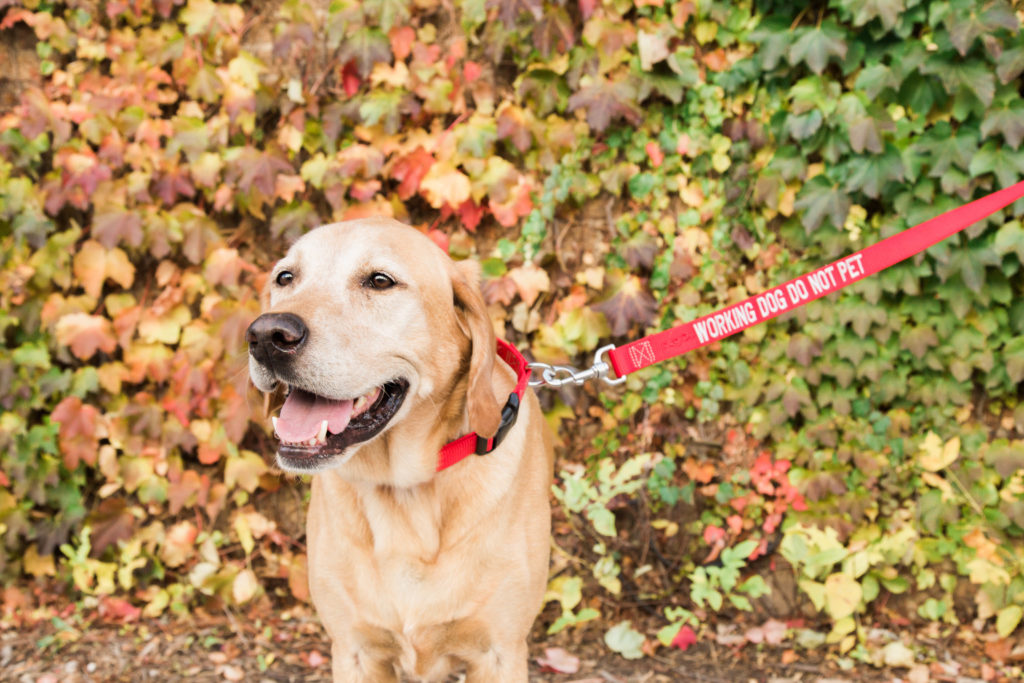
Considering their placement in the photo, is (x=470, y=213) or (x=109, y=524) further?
(x=109, y=524)

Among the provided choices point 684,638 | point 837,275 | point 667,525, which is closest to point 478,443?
point 837,275

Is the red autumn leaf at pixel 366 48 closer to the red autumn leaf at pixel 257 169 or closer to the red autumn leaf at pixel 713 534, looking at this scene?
the red autumn leaf at pixel 257 169

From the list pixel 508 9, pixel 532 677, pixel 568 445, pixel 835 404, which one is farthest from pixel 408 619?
pixel 508 9

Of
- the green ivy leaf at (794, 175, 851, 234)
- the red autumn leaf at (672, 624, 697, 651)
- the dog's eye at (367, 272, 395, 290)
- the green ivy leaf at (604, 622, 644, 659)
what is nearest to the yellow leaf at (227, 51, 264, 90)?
the dog's eye at (367, 272, 395, 290)

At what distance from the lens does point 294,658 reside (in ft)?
11.7

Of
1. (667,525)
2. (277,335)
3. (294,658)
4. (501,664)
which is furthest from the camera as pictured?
(667,525)

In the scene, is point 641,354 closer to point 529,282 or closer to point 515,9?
point 529,282

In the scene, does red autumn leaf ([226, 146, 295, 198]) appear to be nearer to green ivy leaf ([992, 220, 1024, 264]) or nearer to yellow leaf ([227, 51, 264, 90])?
yellow leaf ([227, 51, 264, 90])

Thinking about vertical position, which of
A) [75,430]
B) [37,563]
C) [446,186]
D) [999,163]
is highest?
[999,163]

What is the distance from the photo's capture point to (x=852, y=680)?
10.7 feet

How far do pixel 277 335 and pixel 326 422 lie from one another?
261mm

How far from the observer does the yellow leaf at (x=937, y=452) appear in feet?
10.9

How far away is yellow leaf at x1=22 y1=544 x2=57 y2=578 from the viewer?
12.5 ft

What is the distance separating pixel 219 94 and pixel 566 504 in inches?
93.5
